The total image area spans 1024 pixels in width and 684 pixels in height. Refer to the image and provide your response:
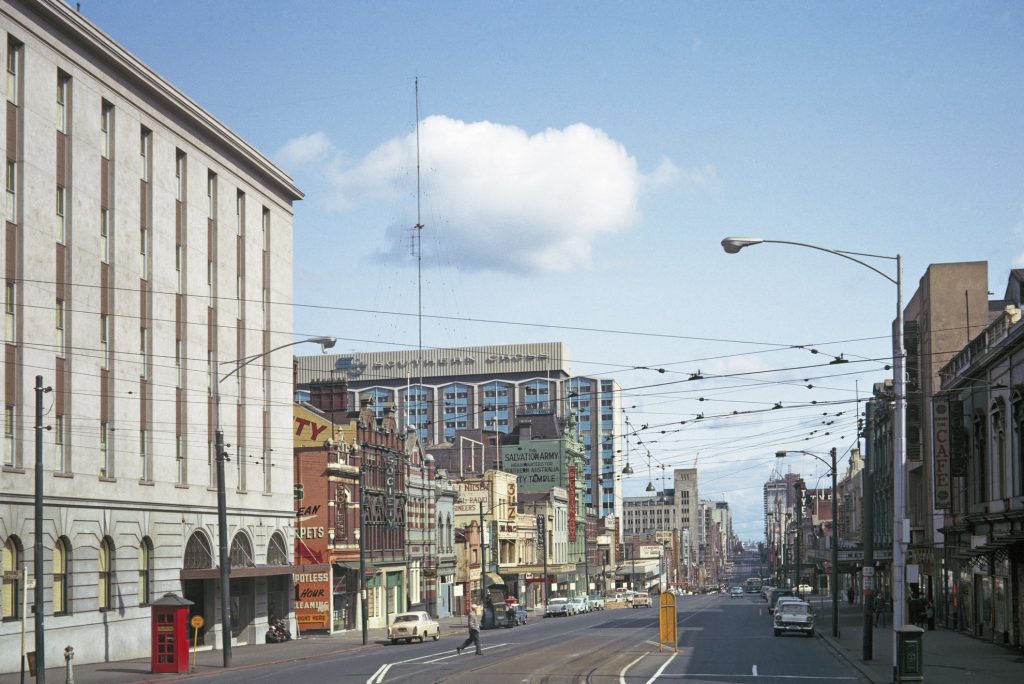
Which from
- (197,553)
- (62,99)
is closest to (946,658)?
(197,553)

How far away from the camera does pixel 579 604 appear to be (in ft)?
A: 363

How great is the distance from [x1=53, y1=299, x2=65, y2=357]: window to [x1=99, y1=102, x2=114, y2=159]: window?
7.03m

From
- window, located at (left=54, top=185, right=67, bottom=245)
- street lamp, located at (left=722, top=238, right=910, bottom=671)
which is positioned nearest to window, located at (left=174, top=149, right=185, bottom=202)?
window, located at (left=54, top=185, right=67, bottom=245)

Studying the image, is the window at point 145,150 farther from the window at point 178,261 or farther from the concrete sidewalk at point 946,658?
the concrete sidewalk at point 946,658

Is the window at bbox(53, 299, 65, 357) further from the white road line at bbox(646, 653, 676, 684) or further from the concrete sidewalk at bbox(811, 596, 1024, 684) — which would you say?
the concrete sidewalk at bbox(811, 596, 1024, 684)

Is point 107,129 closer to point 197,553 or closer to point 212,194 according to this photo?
point 212,194

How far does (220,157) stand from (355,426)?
2382cm

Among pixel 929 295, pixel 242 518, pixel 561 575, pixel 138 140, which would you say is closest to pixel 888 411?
pixel 929 295

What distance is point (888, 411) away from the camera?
76188 mm

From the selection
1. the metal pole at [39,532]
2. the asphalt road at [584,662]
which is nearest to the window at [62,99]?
the metal pole at [39,532]

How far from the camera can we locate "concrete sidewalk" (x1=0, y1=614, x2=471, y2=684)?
3944 centimetres

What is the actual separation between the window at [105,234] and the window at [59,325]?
3.65 m

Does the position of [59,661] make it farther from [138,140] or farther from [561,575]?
[561,575]

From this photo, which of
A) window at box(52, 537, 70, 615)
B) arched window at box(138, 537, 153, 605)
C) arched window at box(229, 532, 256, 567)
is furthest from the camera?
arched window at box(229, 532, 256, 567)
